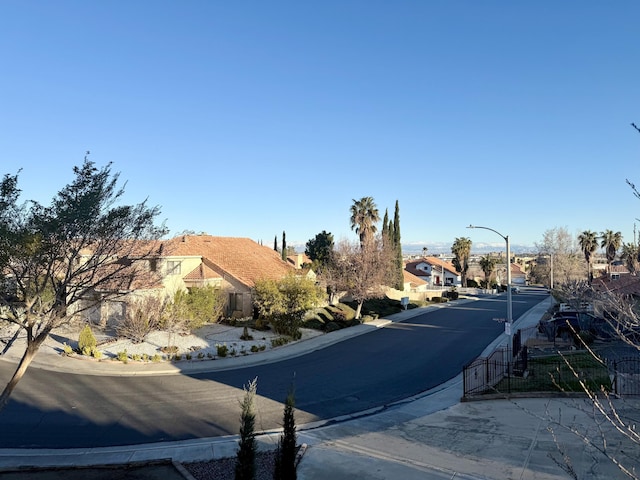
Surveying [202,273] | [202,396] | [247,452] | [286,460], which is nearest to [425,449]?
[286,460]

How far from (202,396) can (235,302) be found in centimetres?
1649

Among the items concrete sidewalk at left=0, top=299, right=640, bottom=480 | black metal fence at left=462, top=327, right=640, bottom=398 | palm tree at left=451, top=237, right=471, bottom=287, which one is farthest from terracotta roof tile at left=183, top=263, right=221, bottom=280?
palm tree at left=451, top=237, right=471, bottom=287

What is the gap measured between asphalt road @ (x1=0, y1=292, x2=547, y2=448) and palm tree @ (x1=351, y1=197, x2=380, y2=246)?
81.9ft

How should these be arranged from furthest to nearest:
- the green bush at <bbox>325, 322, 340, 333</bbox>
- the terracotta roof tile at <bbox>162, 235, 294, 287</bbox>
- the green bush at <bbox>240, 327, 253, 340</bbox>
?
the terracotta roof tile at <bbox>162, 235, 294, 287</bbox> < the green bush at <bbox>325, 322, 340, 333</bbox> < the green bush at <bbox>240, 327, 253, 340</bbox>

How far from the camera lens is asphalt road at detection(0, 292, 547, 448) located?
39.8 ft

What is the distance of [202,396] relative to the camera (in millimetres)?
15492

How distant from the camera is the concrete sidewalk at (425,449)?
906cm

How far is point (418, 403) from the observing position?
1485cm

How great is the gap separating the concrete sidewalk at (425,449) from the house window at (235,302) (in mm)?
19131

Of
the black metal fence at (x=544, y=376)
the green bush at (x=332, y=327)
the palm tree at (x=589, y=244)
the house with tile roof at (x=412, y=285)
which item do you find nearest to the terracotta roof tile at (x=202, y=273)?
the green bush at (x=332, y=327)

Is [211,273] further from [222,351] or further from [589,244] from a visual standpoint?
[589,244]

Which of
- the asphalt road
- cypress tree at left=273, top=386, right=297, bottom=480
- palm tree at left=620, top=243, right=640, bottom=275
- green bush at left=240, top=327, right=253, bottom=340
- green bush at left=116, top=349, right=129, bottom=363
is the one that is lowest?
the asphalt road

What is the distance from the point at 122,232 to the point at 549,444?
35.1 feet

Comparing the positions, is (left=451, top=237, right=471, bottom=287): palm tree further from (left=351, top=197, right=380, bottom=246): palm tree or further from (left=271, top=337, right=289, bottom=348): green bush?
(left=271, top=337, right=289, bottom=348): green bush
